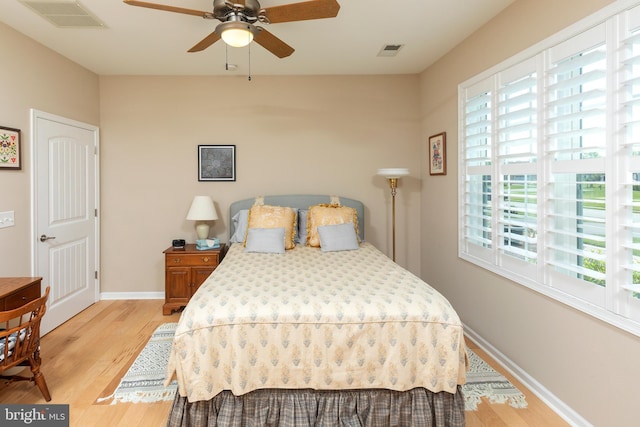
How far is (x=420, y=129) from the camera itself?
4.63m

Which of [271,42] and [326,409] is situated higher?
[271,42]

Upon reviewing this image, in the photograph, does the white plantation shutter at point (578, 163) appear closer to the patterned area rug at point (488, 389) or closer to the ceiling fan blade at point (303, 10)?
the patterned area rug at point (488, 389)

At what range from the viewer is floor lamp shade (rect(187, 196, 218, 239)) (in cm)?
414

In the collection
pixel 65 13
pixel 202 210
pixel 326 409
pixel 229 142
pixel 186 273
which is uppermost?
pixel 65 13

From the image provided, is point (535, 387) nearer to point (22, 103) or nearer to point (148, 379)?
point (148, 379)

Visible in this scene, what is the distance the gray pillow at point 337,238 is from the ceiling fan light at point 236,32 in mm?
1977

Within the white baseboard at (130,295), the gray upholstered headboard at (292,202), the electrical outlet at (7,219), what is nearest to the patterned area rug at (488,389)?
the gray upholstered headboard at (292,202)

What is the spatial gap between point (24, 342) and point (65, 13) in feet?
7.67

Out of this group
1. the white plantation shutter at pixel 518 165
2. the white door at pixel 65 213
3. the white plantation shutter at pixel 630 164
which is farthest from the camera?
the white door at pixel 65 213

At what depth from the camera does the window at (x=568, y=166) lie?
1.88 meters

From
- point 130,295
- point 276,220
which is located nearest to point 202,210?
point 276,220

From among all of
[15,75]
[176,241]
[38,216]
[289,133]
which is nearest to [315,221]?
[289,133]

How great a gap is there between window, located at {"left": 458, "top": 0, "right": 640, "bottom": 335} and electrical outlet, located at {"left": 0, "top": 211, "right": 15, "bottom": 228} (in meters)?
3.88

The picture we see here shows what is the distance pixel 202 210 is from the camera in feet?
13.7
